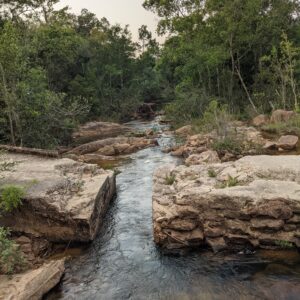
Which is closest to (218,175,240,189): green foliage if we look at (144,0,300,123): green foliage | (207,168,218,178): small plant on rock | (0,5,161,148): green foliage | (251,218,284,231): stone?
(207,168,218,178): small plant on rock

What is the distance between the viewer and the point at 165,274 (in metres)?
5.46

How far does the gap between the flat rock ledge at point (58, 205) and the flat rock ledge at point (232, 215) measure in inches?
56.0

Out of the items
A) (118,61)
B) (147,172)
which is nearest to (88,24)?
(118,61)

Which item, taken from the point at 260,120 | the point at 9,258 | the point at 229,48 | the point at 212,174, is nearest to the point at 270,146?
the point at 260,120

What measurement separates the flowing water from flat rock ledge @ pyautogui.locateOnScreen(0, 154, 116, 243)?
52 cm

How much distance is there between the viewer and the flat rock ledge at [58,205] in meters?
6.64

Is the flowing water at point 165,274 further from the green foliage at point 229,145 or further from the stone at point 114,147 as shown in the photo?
the stone at point 114,147

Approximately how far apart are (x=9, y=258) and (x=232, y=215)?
3703 mm

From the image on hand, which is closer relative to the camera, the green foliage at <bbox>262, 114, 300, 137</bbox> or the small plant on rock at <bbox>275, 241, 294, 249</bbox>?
the small plant on rock at <bbox>275, 241, 294, 249</bbox>

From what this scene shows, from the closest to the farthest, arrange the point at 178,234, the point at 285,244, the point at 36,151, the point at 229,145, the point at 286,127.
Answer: the point at 285,244 → the point at 178,234 → the point at 36,151 → the point at 229,145 → the point at 286,127

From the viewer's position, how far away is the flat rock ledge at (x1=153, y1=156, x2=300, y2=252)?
579 centimetres

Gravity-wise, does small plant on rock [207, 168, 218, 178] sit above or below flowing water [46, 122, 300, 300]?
above

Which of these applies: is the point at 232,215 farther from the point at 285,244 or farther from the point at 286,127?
the point at 286,127

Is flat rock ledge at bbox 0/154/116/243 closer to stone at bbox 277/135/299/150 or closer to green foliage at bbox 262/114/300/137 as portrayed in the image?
stone at bbox 277/135/299/150
